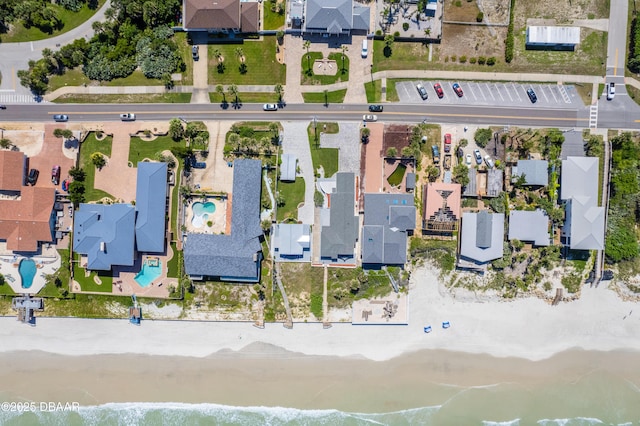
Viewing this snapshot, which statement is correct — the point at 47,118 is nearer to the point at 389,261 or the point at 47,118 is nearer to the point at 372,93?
the point at 372,93

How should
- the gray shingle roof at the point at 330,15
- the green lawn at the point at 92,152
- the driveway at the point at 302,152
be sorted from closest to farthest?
the gray shingle roof at the point at 330,15, the driveway at the point at 302,152, the green lawn at the point at 92,152

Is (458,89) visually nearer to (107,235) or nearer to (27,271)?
(107,235)

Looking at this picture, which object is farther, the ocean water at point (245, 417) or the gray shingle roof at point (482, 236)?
the ocean water at point (245, 417)

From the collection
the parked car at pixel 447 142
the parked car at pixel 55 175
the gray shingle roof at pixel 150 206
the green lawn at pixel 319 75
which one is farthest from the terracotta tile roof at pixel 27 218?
the parked car at pixel 447 142

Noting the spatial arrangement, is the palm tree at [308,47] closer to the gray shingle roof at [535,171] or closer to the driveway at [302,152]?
the driveway at [302,152]

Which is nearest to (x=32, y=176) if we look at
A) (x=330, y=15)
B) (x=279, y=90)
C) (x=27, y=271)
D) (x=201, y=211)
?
(x=27, y=271)

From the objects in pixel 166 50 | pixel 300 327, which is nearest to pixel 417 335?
pixel 300 327
